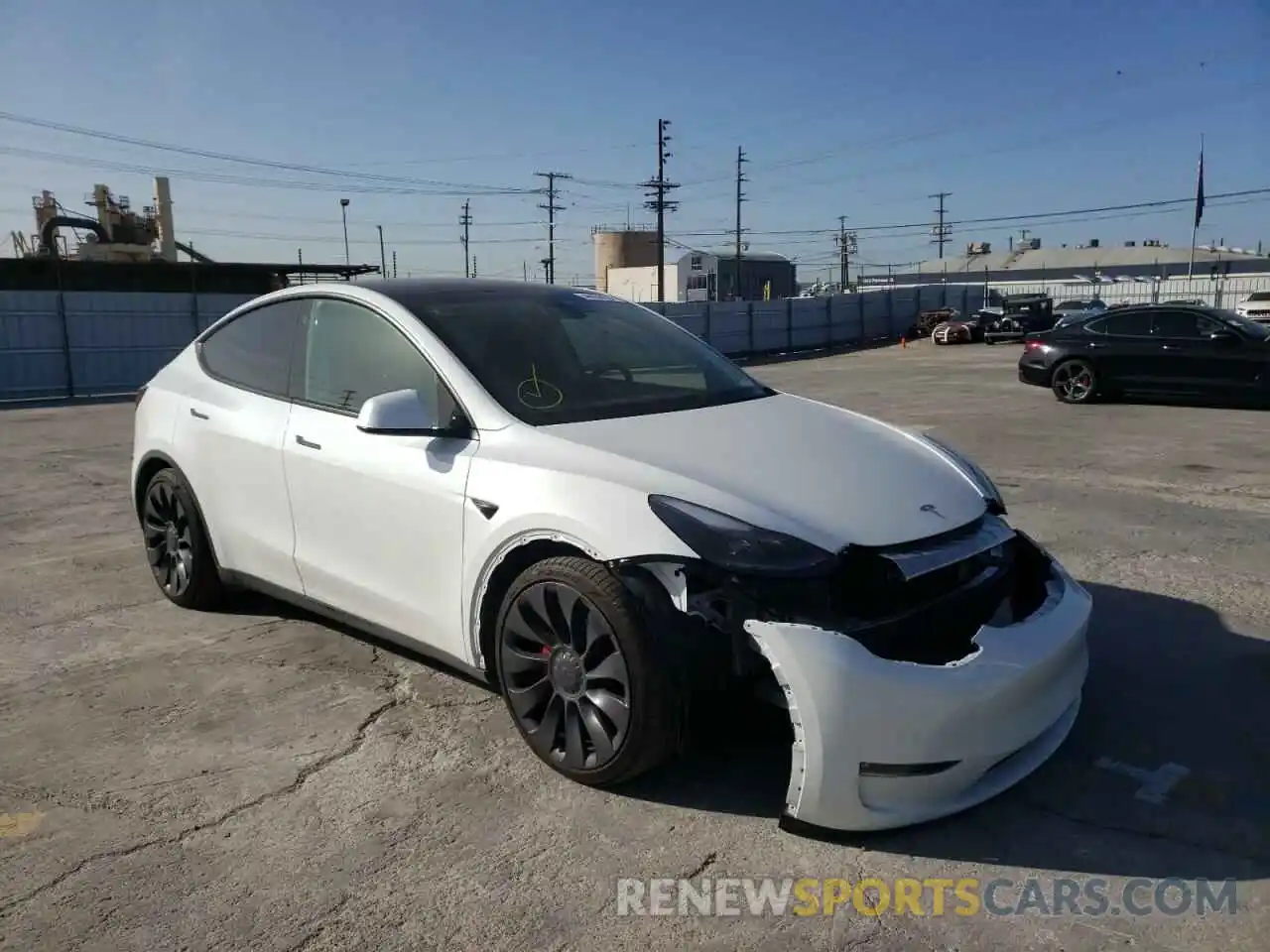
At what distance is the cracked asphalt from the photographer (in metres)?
2.47

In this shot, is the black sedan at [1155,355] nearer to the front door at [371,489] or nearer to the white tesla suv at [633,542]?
the white tesla suv at [633,542]

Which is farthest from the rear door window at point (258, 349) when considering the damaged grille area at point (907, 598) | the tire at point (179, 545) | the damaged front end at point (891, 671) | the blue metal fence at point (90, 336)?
the blue metal fence at point (90, 336)

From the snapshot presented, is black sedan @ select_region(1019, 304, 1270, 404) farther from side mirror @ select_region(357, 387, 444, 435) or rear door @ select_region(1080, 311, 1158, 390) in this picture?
side mirror @ select_region(357, 387, 444, 435)

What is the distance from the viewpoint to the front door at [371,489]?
3400mm

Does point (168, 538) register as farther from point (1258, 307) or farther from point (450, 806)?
point (1258, 307)

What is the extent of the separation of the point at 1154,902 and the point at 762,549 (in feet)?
4.35

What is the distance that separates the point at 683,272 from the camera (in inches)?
3307

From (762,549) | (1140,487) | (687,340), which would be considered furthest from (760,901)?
(1140,487)

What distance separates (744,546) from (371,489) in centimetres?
152

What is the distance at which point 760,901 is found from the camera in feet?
8.41

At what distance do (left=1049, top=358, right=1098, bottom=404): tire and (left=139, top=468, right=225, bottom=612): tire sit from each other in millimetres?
12699

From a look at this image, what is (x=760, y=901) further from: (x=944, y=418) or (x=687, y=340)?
(x=944, y=418)

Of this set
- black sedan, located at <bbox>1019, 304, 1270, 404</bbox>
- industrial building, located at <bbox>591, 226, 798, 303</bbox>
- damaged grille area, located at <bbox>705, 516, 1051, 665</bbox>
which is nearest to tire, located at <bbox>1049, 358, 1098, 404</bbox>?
black sedan, located at <bbox>1019, 304, 1270, 404</bbox>

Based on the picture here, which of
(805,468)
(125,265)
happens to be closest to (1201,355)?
(805,468)
